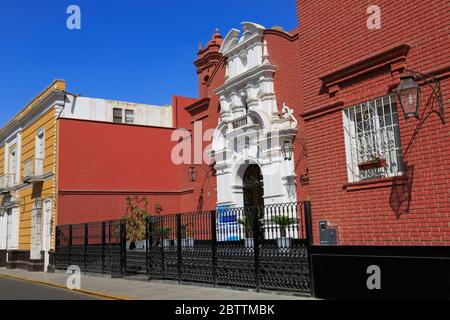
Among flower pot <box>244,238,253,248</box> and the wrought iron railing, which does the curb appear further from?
the wrought iron railing

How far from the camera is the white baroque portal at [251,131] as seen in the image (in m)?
15.1

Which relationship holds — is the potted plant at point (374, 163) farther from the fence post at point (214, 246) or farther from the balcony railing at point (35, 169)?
the balcony railing at point (35, 169)

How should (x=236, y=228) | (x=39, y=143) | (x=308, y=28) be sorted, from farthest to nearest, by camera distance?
(x=39, y=143)
(x=236, y=228)
(x=308, y=28)

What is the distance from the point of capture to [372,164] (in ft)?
27.0

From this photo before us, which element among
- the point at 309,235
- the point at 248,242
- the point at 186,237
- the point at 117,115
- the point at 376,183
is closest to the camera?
the point at 376,183

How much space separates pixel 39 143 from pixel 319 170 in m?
18.8

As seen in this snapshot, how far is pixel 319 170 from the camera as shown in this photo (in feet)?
29.7

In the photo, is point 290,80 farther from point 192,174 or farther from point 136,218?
point 136,218

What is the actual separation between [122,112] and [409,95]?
78.3ft

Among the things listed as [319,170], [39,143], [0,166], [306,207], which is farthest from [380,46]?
[0,166]

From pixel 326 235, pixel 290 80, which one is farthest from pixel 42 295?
pixel 290 80

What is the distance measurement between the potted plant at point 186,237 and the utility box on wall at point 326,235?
443 centimetres

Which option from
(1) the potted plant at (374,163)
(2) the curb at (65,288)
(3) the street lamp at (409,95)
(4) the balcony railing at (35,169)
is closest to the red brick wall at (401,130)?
(3) the street lamp at (409,95)
